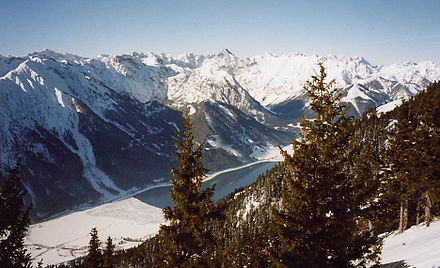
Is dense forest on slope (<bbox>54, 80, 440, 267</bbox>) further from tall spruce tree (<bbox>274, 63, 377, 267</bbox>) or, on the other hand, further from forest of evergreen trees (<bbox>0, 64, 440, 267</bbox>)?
tall spruce tree (<bbox>274, 63, 377, 267</bbox>)

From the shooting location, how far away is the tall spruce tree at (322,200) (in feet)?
53.7

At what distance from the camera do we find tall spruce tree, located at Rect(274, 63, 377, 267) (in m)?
16.4

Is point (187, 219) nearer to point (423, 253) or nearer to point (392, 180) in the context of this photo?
point (423, 253)

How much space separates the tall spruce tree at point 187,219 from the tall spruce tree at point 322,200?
4390mm

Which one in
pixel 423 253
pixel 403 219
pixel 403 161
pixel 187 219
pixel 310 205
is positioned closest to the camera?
pixel 310 205

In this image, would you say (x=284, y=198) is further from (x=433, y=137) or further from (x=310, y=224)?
(x=433, y=137)

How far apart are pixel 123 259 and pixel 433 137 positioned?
401 feet

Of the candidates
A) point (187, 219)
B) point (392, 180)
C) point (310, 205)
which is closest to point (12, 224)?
point (187, 219)

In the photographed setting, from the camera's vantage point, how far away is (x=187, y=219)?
1917 cm

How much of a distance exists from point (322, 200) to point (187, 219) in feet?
25.4

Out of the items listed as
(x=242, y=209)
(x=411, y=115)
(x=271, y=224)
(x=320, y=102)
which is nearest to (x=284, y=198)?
(x=271, y=224)

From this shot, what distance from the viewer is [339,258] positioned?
16.5 metres

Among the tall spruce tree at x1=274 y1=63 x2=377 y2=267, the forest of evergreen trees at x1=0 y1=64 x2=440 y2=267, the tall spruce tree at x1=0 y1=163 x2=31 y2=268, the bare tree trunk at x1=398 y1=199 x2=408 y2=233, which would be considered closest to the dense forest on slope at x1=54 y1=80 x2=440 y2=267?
the bare tree trunk at x1=398 y1=199 x2=408 y2=233

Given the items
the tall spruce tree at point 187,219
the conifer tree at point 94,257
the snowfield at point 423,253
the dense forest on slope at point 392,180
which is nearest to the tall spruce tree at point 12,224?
the dense forest on slope at point 392,180
